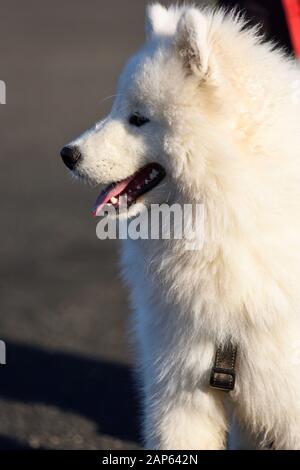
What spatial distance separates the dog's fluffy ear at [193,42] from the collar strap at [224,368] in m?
1.05

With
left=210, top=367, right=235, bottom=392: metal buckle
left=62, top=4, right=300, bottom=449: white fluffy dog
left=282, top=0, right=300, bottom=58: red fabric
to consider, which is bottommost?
left=210, top=367, right=235, bottom=392: metal buckle

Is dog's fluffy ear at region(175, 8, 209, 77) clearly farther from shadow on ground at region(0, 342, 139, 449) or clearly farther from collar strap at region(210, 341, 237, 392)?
shadow on ground at region(0, 342, 139, 449)

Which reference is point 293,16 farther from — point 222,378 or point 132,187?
point 222,378

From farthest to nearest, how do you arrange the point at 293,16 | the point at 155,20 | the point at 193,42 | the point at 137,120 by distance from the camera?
the point at 293,16 < the point at 155,20 < the point at 137,120 < the point at 193,42

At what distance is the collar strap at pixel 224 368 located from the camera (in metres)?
3.96

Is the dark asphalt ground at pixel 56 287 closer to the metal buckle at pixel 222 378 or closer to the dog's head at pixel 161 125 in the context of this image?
the metal buckle at pixel 222 378

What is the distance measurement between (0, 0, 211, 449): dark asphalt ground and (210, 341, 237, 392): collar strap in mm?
1383

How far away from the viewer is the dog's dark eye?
395 centimetres

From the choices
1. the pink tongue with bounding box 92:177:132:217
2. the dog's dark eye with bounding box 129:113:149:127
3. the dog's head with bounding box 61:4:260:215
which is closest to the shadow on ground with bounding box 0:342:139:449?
the pink tongue with bounding box 92:177:132:217

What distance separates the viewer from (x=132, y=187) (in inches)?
159

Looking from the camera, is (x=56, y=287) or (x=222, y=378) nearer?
(x=222, y=378)

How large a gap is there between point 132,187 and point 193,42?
0.63 metres

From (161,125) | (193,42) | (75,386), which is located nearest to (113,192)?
(161,125)
